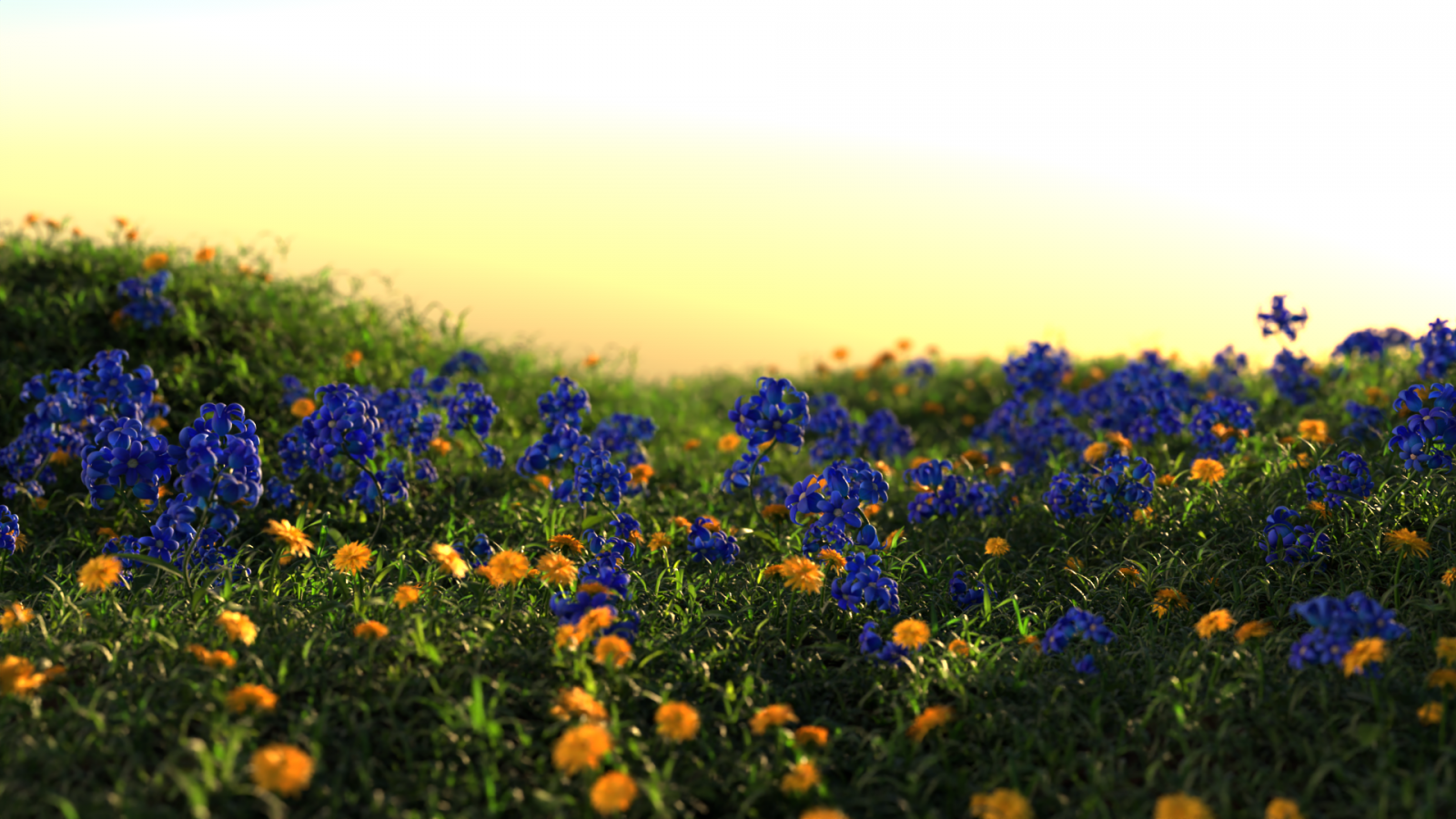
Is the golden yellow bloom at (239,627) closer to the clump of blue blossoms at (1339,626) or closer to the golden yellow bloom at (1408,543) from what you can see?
the clump of blue blossoms at (1339,626)

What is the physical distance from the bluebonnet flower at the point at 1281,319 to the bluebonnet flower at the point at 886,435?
7.71 feet

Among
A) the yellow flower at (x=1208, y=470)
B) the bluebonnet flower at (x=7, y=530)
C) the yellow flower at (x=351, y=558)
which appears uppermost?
the yellow flower at (x=1208, y=470)

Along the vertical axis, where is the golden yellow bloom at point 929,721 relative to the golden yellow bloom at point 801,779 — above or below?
above

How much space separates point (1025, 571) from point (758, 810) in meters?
2.09

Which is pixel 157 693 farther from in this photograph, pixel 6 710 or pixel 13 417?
pixel 13 417

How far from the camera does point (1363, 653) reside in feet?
9.14

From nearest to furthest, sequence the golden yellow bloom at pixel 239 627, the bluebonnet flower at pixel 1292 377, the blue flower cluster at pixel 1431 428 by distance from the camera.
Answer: the golden yellow bloom at pixel 239 627
the blue flower cluster at pixel 1431 428
the bluebonnet flower at pixel 1292 377

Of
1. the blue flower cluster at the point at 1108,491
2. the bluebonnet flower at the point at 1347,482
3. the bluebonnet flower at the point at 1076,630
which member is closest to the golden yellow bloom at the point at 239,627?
the bluebonnet flower at the point at 1076,630

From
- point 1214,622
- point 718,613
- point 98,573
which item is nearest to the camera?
point 98,573

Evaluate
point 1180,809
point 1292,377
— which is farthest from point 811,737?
point 1292,377

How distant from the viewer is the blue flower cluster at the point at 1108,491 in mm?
4656

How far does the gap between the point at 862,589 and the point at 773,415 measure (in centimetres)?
95

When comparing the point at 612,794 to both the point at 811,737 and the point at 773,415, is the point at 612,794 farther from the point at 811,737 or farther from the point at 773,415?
the point at 773,415

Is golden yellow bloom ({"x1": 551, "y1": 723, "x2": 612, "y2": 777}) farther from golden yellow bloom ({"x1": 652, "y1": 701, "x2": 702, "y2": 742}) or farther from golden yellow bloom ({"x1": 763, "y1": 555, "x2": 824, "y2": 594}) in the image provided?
golden yellow bloom ({"x1": 763, "y1": 555, "x2": 824, "y2": 594})
